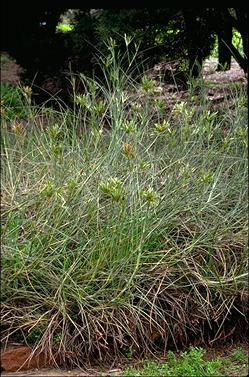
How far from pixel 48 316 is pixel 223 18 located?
18.1ft

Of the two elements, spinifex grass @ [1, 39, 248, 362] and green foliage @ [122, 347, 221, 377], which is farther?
spinifex grass @ [1, 39, 248, 362]

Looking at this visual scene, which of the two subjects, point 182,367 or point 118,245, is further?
point 118,245

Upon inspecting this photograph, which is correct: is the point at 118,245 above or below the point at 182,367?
above

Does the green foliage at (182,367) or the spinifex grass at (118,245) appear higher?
the spinifex grass at (118,245)

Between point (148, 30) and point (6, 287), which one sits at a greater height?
point (148, 30)

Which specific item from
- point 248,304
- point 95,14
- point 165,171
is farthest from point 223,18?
point 248,304

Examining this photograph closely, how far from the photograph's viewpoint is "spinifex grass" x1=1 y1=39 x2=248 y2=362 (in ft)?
13.7

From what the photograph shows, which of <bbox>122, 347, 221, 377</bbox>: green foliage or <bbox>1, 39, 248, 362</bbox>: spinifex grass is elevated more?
<bbox>1, 39, 248, 362</bbox>: spinifex grass

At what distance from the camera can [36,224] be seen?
171 inches

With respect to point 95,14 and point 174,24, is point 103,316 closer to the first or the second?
point 174,24

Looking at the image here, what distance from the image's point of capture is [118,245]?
4.33m

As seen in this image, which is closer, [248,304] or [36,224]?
[36,224]

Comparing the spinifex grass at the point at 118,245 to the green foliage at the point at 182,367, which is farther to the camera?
the spinifex grass at the point at 118,245

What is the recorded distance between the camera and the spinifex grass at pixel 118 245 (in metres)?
4.16
